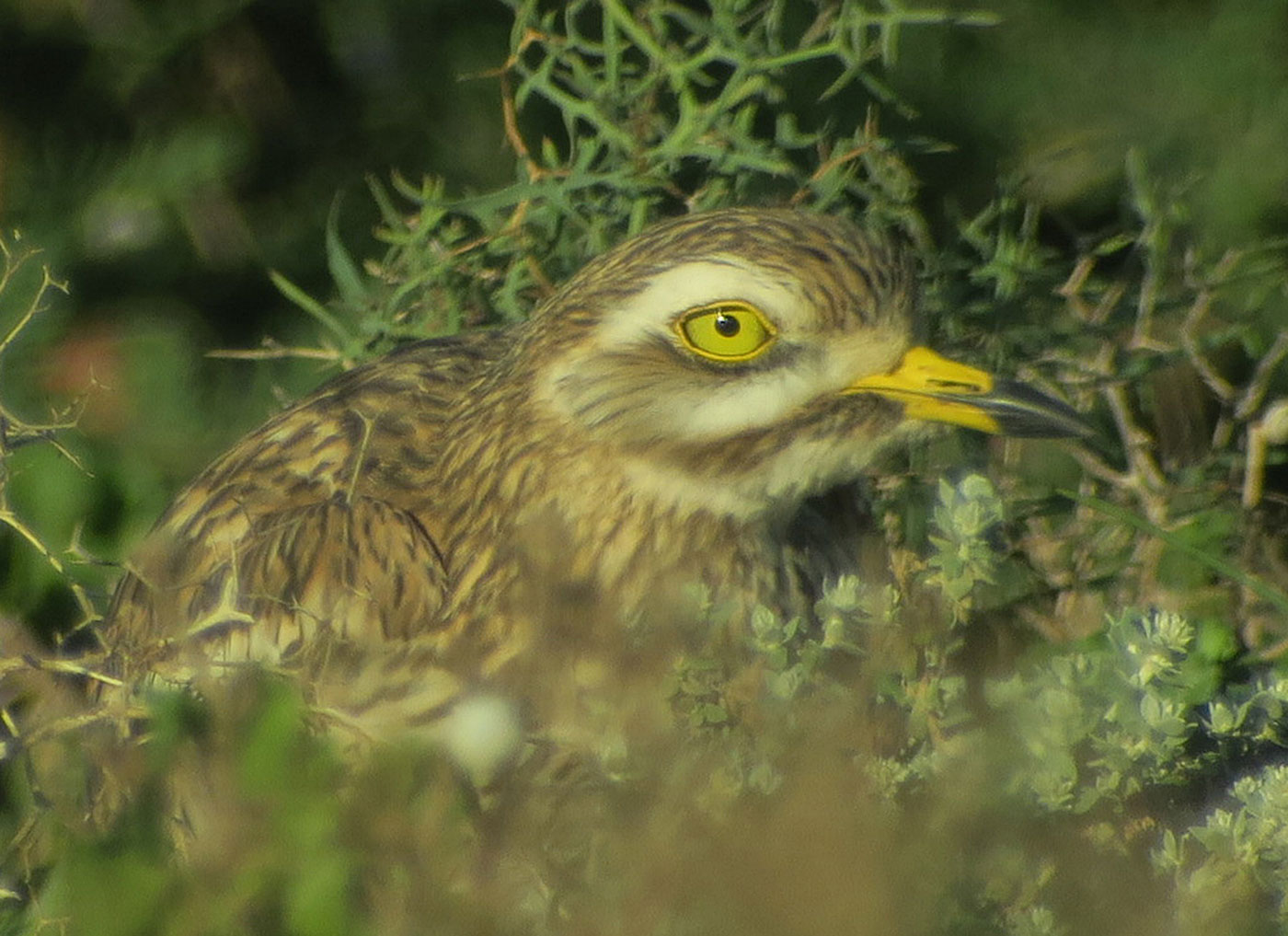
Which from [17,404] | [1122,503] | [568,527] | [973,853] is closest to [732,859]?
[973,853]

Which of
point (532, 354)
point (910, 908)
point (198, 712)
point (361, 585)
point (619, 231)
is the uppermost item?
point (619, 231)

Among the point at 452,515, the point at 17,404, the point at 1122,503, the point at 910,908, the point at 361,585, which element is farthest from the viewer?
the point at 17,404

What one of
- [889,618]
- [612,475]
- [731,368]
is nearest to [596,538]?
[612,475]

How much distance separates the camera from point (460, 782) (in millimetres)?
2508

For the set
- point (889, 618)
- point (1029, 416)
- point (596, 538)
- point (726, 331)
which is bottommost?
point (889, 618)

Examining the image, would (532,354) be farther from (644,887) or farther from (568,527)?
(644,887)

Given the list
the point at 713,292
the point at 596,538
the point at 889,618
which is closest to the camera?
the point at 889,618

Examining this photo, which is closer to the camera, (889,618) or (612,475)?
(889,618)

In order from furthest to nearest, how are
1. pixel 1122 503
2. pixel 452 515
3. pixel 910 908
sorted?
pixel 1122 503 → pixel 452 515 → pixel 910 908

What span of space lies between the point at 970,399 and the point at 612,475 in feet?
1.91

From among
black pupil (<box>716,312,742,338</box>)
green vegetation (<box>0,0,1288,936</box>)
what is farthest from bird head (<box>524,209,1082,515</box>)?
green vegetation (<box>0,0,1288,936</box>)

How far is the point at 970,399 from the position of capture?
3164mm

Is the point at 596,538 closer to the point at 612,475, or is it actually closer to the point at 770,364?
the point at 612,475

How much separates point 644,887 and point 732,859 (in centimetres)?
9
